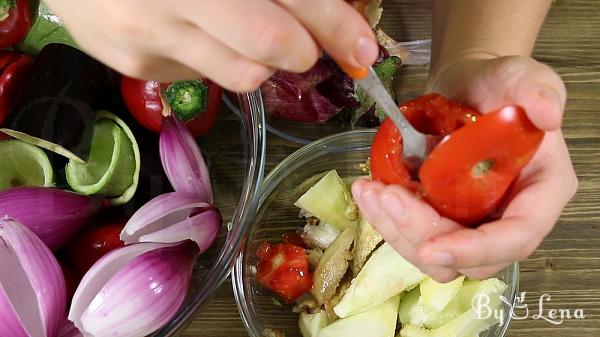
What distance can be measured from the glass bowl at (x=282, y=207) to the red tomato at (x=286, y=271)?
3 cm

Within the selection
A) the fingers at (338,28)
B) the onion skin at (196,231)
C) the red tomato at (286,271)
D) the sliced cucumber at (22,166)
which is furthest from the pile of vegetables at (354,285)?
the fingers at (338,28)

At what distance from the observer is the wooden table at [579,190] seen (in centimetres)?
97

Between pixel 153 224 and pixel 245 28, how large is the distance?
456mm

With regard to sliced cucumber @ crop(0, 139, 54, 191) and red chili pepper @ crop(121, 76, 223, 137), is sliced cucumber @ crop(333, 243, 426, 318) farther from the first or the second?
sliced cucumber @ crop(0, 139, 54, 191)

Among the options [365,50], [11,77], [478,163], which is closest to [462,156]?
[478,163]

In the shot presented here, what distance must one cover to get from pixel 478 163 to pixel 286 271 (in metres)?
0.42

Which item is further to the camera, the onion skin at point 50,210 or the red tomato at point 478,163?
the onion skin at point 50,210

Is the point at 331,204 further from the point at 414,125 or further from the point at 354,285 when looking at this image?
the point at 414,125

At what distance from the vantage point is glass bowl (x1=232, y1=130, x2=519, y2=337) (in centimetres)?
96

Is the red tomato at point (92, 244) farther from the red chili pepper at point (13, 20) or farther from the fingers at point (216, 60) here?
the fingers at point (216, 60)

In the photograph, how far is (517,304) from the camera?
973 mm

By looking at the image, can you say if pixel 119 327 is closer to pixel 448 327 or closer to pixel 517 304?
pixel 448 327

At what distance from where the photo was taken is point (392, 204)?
1.89 ft

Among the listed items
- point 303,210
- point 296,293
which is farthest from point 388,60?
point 296,293
